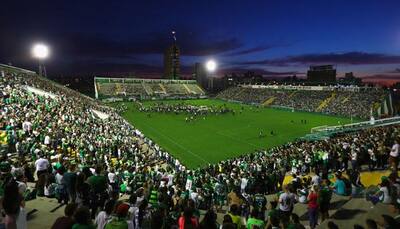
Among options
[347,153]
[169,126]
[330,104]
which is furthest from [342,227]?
[330,104]

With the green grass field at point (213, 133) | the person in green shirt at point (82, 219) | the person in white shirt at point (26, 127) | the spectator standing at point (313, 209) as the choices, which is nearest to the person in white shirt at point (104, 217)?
the person in green shirt at point (82, 219)

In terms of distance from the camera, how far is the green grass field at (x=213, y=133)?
32000mm

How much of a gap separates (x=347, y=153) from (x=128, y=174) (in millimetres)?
11414

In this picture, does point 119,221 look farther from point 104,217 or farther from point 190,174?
point 190,174

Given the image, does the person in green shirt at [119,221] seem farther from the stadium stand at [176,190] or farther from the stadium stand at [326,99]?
the stadium stand at [326,99]

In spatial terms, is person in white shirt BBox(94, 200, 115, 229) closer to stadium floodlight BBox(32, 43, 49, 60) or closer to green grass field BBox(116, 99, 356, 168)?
green grass field BBox(116, 99, 356, 168)

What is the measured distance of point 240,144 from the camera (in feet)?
119

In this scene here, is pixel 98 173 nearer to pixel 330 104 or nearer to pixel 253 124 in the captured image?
pixel 253 124

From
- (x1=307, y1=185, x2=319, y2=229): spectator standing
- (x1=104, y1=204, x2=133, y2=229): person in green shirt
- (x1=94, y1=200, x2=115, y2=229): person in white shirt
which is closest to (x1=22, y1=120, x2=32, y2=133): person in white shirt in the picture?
(x1=94, y1=200, x2=115, y2=229): person in white shirt

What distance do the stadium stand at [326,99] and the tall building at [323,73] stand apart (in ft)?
144

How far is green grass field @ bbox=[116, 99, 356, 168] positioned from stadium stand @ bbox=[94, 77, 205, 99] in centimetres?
3268

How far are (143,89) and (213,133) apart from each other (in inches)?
2448

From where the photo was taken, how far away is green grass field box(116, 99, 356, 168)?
105 ft

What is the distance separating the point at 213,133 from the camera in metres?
42.4
